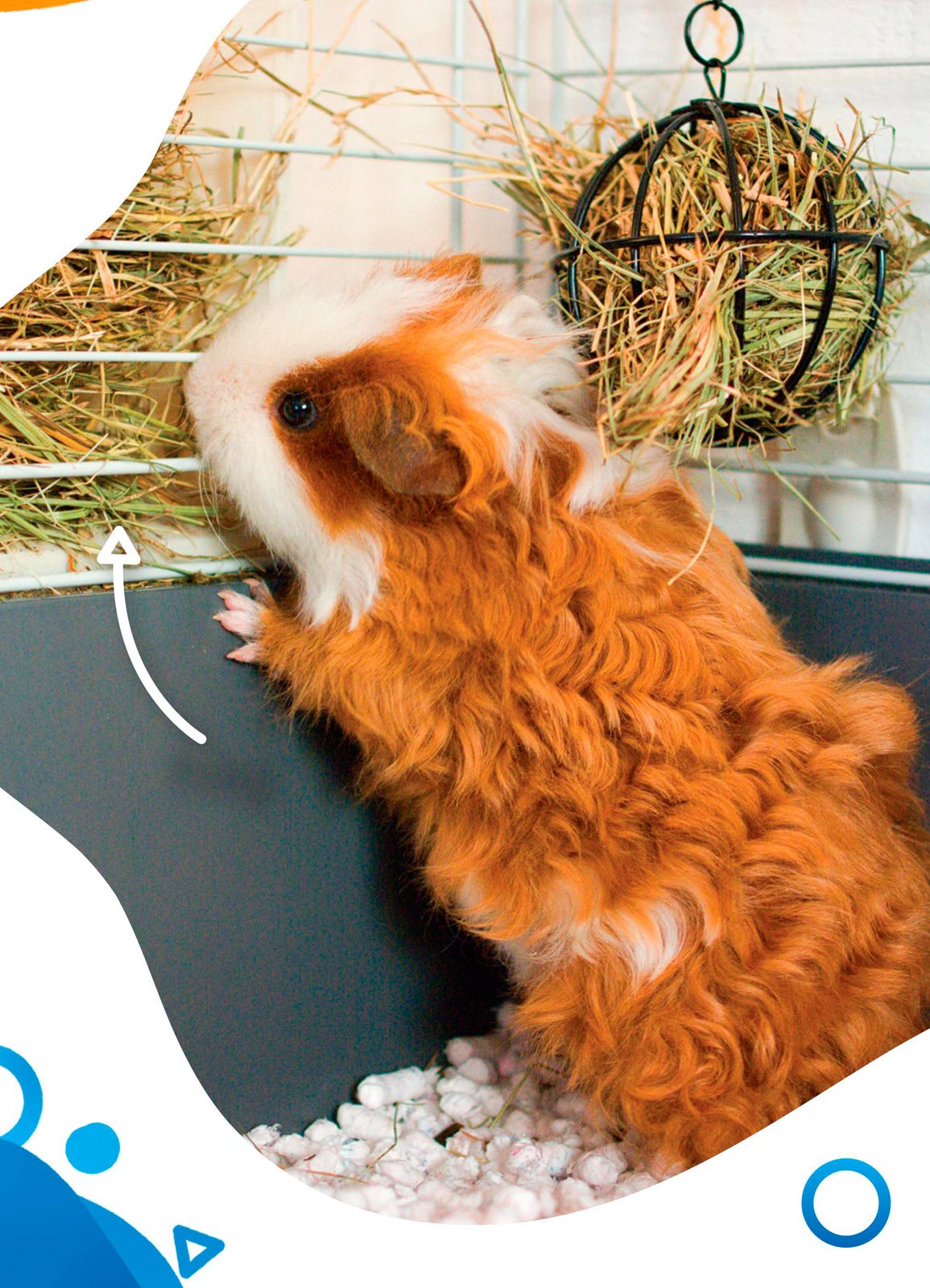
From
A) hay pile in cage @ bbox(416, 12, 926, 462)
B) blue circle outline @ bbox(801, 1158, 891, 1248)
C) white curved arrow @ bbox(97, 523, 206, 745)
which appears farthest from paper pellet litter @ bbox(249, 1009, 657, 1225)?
hay pile in cage @ bbox(416, 12, 926, 462)

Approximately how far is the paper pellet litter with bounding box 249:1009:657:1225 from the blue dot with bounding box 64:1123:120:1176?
34cm

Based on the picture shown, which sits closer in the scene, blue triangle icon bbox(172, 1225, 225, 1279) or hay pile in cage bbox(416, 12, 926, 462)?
blue triangle icon bbox(172, 1225, 225, 1279)

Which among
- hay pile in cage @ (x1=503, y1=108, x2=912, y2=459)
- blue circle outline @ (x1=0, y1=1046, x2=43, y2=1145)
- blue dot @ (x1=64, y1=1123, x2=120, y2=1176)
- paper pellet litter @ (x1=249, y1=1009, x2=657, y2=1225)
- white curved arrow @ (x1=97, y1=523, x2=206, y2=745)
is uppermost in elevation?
hay pile in cage @ (x1=503, y1=108, x2=912, y2=459)

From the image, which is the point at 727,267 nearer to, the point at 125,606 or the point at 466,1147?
the point at 125,606

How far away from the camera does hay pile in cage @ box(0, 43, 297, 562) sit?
1.03 m

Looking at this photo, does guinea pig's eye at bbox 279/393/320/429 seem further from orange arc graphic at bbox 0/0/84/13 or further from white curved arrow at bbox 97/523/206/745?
orange arc graphic at bbox 0/0/84/13

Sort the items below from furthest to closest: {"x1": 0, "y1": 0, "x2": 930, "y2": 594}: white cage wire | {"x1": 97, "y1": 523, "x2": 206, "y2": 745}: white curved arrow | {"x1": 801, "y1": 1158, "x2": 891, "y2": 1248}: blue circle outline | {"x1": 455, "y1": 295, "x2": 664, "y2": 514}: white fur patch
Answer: {"x1": 0, "y1": 0, "x2": 930, "y2": 594}: white cage wire
{"x1": 455, "y1": 295, "x2": 664, "y2": 514}: white fur patch
{"x1": 97, "y1": 523, "x2": 206, "y2": 745}: white curved arrow
{"x1": 801, "y1": 1158, "x2": 891, "y2": 1248}: blue circle outline

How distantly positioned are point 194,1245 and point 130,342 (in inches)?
29.2

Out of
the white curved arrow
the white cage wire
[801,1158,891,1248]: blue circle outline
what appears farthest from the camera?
the white cage wire

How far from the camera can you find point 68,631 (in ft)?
3.32

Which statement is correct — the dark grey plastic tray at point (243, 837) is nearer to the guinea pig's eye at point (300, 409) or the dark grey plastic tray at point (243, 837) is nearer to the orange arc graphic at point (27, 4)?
the guinea pig's eye at point (300, 409)

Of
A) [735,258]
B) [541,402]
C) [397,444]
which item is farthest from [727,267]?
[397,444]

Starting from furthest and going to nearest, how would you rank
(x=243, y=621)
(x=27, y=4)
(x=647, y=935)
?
(x=243, y=621), (x=647, y=935), (x=27, y=4)

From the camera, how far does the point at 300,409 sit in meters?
1.06
